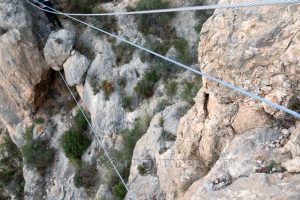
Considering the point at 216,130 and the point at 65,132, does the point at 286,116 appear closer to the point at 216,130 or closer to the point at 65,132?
the point at 216,130

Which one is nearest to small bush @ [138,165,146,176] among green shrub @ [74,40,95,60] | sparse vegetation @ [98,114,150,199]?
sparse vegetation @ [98,114,150,199]

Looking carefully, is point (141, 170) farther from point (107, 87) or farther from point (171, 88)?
point (107, 87)

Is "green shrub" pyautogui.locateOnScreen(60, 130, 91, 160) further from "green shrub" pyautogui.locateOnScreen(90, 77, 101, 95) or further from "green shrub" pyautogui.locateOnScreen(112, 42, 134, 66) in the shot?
"green shrub" pyautogui.locateOnScreen(112, 42, 134, 66)

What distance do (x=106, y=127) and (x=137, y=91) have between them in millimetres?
1181

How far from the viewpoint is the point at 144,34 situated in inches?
411

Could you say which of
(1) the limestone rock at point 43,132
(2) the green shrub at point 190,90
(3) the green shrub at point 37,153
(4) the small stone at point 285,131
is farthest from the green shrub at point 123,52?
(4) the small stone at point 285,131

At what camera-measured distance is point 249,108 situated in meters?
4.43

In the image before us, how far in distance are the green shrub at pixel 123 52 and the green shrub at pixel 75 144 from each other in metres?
2.22

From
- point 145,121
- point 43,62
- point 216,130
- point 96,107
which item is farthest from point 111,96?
point 216,130

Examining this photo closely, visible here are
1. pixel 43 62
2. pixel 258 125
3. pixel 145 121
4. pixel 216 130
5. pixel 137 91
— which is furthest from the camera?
pixel 43 62

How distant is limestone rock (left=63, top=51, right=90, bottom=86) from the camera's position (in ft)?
34.2

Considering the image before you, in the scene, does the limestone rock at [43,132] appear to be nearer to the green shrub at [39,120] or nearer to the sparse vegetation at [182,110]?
the green shrub at [39,120]

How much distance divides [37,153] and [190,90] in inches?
218

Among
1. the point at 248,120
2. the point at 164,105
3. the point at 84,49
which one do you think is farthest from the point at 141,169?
the point at 84,49
